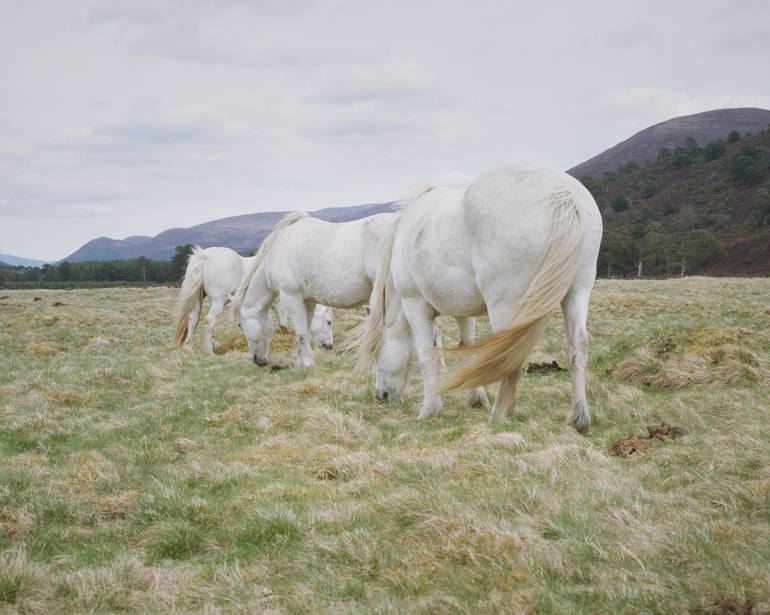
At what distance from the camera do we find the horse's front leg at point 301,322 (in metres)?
11.6

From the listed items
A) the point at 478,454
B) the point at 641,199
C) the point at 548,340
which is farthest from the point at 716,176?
the point at 478,454

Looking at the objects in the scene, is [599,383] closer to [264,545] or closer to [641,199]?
[264,545]

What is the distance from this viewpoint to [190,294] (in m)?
15.5

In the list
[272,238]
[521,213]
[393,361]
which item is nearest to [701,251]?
[272,238]

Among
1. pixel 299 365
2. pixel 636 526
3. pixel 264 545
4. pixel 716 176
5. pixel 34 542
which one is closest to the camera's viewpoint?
pixel 636 526

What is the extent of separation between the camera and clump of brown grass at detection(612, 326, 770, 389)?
7.49 meters

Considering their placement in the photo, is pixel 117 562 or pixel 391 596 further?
pixel 117 562

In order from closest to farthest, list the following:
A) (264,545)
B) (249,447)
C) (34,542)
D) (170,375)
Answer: (264,545), (34,542), (249,447), (170,375)

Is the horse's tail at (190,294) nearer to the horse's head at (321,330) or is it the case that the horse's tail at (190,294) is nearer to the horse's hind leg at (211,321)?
the horse's hind leg at (211,321)

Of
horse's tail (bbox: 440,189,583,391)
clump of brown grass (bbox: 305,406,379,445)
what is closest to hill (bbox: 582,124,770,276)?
clump of brown grass (bbox: 305,406,379,445)

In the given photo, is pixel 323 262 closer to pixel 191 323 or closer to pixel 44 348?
pixel 191 323

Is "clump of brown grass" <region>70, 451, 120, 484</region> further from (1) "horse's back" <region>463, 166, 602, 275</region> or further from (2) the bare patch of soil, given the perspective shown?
(2) the bare patch of soil

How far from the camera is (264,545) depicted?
3.59 meters

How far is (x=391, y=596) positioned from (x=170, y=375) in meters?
8.53
